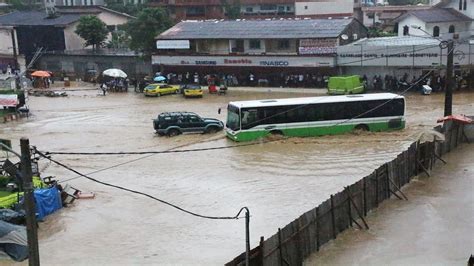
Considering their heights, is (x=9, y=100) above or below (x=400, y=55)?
below

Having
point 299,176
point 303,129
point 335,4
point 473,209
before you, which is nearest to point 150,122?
point 303,129

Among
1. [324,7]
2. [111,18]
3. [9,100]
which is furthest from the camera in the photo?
[111,18]

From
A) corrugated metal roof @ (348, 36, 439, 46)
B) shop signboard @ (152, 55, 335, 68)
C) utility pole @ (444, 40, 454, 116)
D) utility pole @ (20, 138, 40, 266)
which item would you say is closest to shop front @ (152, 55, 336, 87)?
shop signboard @ (152, 55, 335, 68)

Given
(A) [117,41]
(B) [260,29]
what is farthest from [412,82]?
(A) [117,41]

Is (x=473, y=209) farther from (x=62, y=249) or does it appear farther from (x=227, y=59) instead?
(x=227, y=59)

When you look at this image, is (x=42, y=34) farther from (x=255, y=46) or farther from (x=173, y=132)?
(x=173, y=132)

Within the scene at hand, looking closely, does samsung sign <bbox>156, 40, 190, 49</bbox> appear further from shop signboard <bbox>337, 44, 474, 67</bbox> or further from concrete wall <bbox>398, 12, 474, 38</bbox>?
concrete wall <bbox>398, 12, 474, 38</bbox>

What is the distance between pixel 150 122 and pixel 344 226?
2192 centimetres

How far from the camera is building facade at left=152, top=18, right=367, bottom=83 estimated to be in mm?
48719

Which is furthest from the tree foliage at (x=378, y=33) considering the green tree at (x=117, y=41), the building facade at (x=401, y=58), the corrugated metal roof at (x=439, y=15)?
the green tree at (x=117, y=41)

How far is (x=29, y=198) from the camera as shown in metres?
10.7

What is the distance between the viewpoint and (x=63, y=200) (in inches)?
845

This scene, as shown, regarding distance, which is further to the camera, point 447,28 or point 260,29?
point 447,28

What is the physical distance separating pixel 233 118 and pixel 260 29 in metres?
25.2
